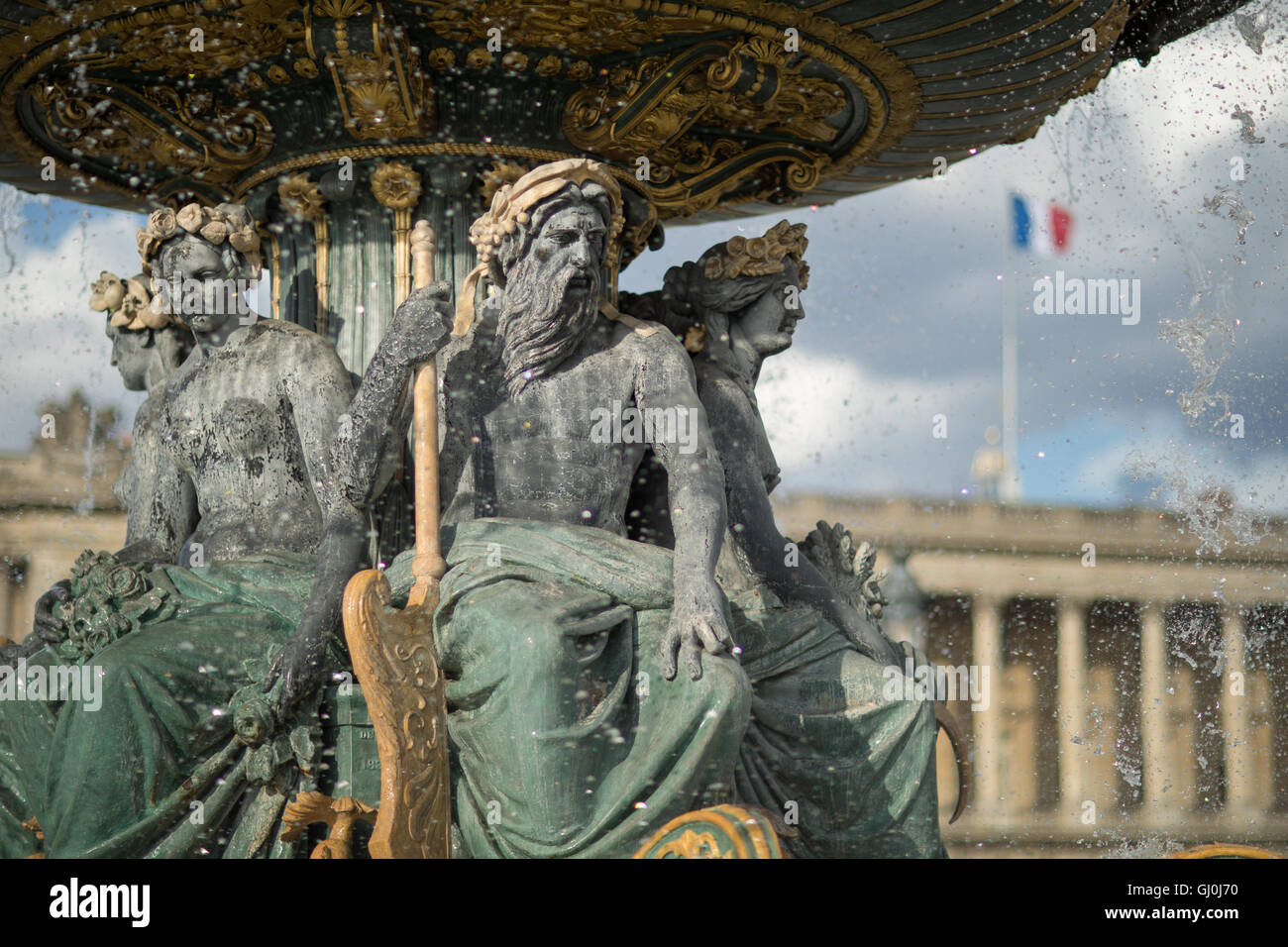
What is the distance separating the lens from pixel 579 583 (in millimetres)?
5953

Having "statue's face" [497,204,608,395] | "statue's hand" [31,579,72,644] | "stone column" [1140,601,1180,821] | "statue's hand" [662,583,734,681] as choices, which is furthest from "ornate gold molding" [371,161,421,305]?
"stone column" [1140,601,1180,821]

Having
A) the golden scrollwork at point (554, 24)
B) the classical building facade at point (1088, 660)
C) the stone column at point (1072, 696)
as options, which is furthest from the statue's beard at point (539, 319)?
the stone column at point (1072, 696)

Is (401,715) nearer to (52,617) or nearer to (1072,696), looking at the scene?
(52,617)

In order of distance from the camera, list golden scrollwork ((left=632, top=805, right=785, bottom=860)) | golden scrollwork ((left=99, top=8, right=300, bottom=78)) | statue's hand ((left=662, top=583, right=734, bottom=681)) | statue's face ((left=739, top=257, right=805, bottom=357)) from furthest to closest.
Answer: statue's face ((left=739, top=257, right=805, bottom=357)) < golden scrollwork ((left=99, top=8, right=300, bottom=78)) < statue's hand ((left=662, top=583, right=734, bottom=681)) < golden scrollwork ((left=632, top=805, right=785, bottom=860))

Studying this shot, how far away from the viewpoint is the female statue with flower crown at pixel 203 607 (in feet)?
19.3

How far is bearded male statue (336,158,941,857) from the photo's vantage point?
561cm

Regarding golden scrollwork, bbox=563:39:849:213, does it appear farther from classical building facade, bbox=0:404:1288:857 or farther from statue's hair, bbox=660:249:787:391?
classical building facade, bbox=0:404:1288:857

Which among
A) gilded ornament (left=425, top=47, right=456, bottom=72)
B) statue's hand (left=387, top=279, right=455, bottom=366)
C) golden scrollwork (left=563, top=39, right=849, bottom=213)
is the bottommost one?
statue's hand (left=387, top=279, right=455, bottom=366)

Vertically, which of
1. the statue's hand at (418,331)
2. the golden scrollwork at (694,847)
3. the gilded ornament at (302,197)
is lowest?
the golden scrollwork at (694,847)

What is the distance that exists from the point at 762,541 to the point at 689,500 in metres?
0.79

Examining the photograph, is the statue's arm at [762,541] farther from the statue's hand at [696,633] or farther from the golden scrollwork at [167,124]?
the golden scrollwork at [167,124]

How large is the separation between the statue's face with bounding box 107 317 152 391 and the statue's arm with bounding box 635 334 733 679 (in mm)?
2075

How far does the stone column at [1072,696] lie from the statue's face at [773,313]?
20424mm

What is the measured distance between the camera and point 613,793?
560cm
